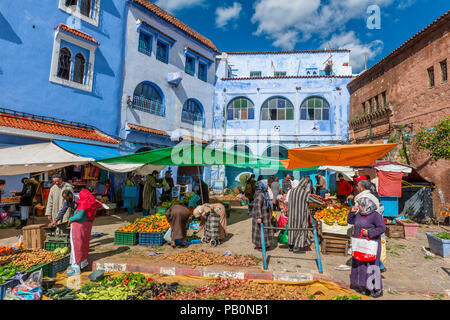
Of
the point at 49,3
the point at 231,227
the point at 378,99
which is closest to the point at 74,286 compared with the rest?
the point at 231,227

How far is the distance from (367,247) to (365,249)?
0.05m

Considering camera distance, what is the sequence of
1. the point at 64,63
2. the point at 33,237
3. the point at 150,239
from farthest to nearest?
the point at 64,63, the point at 150,239, the point at 33,237

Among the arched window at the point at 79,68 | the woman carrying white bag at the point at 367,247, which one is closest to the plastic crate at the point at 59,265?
the woman carrying white bag at the point at 367,247

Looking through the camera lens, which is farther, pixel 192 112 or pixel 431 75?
pixel 192 112

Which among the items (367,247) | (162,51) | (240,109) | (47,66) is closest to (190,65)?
(162,51)

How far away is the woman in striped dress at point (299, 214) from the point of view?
608cm

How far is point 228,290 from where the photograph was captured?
163 inches

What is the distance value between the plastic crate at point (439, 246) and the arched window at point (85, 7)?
55.0ft

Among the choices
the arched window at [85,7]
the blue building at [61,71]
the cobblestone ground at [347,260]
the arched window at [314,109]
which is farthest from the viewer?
the arched window at [314,109]

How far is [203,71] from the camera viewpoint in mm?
20781

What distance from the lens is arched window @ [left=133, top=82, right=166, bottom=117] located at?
15.5 metres

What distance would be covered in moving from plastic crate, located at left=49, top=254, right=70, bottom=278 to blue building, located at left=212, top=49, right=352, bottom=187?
16030 millimetres

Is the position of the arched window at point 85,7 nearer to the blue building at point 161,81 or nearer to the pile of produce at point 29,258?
the blue building at point 161,81

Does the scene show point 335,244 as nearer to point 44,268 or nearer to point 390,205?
point 390,205
